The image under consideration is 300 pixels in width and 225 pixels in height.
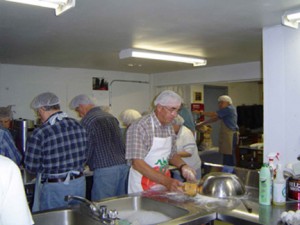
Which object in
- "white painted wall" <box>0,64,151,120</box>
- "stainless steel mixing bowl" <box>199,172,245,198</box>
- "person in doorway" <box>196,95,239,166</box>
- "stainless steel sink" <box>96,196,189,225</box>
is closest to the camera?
"stainless steel sink" <box>96,196,189,225</box>

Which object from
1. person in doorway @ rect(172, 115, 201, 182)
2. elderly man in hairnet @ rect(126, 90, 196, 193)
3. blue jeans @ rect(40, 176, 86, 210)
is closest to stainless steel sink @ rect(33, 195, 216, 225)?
elderly man in hairnet @ rect(126, 90, 196, 193)

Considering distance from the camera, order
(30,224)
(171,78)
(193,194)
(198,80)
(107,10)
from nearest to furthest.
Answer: (30,224)
(193,194)
(107,10)
(198,80)
(171,78)

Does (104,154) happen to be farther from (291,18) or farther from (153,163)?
(291,18)

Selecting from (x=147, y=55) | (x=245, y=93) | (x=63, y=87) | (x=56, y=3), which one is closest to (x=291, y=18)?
(x=56, y=3)

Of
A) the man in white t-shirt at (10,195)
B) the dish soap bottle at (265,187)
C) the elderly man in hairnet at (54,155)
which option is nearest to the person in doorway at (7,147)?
the elderly man in hairnet at (54,155)

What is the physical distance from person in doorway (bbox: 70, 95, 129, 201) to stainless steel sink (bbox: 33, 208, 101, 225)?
4.25 feet

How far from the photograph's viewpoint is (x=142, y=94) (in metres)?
6.48

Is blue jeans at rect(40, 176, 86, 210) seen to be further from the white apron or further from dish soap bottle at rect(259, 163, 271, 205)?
dish soap bottle at rect(259, 163, 271, 205)

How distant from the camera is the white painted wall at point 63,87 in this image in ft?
16.4

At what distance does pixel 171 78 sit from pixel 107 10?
392 centimetres

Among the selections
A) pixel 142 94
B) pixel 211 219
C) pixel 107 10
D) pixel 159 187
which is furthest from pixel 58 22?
pixel 142 94

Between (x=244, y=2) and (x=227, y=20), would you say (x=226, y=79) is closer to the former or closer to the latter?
(x=227, y=20)

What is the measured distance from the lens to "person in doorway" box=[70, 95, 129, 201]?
3.16m

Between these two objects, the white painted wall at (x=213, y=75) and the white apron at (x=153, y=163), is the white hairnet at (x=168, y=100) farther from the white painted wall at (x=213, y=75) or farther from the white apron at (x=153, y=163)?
the white painted wall at (x=213, y=75)
